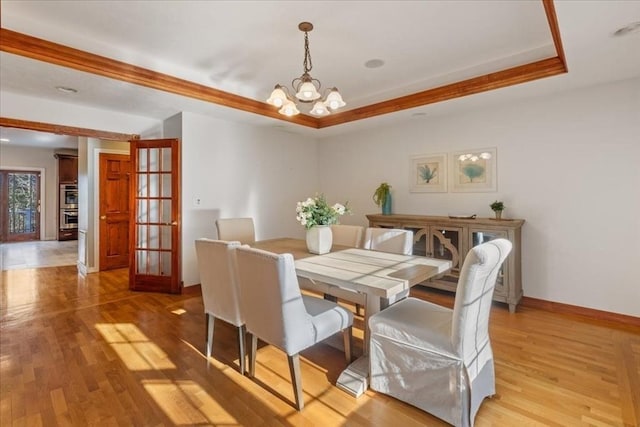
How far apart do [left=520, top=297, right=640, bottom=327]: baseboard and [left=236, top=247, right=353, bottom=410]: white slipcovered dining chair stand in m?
2.68

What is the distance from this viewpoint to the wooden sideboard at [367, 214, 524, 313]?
3520mm

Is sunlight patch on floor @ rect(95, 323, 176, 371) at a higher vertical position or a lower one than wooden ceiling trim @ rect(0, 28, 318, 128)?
lower

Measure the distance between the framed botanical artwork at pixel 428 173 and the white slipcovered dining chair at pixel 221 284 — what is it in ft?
10.2

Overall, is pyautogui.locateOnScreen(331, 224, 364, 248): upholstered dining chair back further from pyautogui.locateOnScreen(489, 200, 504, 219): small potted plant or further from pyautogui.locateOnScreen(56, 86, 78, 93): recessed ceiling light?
pyautogui.locateOnScreen(56, 86, 78, 93): recessed ceiling light

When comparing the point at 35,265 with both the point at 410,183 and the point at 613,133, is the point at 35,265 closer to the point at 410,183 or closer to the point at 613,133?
the point at 410,183

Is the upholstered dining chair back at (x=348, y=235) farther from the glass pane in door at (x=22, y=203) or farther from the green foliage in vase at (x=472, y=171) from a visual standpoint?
the glass pane in door at (x=22, y=203)

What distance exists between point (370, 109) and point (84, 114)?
359cm

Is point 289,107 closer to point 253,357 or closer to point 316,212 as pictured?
point 316,212

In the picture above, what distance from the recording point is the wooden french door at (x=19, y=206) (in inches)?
334

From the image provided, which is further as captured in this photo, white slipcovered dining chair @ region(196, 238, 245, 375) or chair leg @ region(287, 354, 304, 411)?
white slipcovered dining chair @ region(196, 238, 245, 375)

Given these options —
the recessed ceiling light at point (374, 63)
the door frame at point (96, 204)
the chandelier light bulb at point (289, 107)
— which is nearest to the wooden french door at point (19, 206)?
the door frame at point (96, 204)

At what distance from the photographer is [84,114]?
4.07m

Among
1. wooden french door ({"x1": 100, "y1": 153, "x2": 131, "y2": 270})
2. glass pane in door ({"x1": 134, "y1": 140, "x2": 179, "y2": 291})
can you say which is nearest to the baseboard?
glass pane in door ({"x1": 134, "y1": 140, "x2": 179, "y2": 291})

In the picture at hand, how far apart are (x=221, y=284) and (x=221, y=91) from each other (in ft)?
7.96
